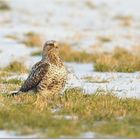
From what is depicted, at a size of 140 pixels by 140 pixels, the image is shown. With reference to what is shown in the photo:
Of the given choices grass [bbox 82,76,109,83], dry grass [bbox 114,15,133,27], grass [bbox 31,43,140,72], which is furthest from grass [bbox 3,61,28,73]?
dry grass [bbox 114,15,133,27]

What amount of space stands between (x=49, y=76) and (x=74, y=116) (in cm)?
132

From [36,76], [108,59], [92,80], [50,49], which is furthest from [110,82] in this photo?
[108,59]

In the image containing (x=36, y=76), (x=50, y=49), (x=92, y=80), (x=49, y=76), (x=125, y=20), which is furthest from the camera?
(x=125, y=20)

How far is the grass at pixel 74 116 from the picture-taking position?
6852mm

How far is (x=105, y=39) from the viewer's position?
2095 cm

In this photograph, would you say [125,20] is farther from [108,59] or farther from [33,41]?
[108,59]

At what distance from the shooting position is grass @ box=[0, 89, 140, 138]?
22.5 ft

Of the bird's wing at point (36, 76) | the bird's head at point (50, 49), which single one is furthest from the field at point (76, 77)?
the bird's head at point (50, 49)

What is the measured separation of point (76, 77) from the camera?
38.5 feet

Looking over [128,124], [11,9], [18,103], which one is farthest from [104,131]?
[11,9]

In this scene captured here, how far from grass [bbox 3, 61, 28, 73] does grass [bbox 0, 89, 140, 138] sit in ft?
13.0

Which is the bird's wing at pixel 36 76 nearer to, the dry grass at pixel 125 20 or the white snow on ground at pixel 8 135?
the white snow on ground at pixel 8 135

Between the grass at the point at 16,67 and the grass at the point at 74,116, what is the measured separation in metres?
3.96

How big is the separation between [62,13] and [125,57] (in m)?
14.2
